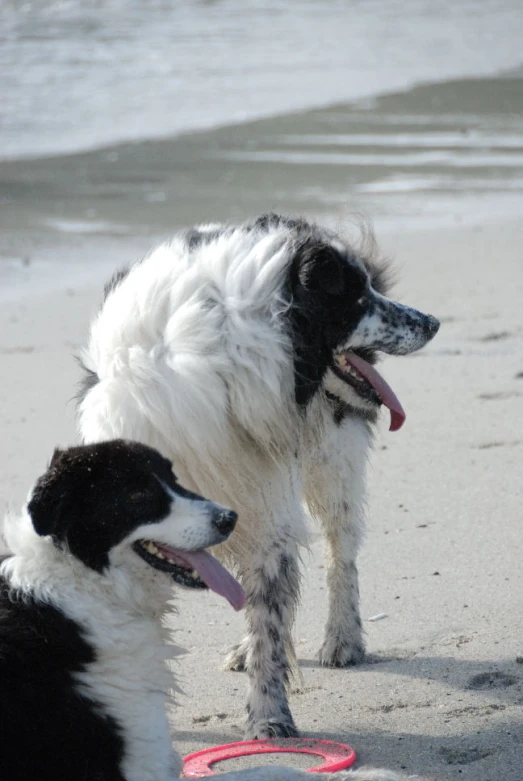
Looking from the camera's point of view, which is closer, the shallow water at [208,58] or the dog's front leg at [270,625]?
the dog's front leg at [270,625]

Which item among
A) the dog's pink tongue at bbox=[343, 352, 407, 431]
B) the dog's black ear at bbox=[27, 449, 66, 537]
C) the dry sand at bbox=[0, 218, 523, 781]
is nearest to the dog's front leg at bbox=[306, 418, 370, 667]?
the dry sand at bbox=[0, 218, 523, 781]

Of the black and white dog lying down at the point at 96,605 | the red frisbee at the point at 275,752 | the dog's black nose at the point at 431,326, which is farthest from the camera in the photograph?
the dog's black nose at the point at 431,326

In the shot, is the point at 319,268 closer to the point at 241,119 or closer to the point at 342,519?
the point at 342,519

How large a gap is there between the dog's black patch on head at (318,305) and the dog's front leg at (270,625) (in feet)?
1.84

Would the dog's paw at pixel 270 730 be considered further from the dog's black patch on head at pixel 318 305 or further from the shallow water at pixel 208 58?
the shallow water at pixel 208 58

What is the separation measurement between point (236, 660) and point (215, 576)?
1.18m

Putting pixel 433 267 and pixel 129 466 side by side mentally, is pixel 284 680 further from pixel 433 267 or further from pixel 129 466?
pixel 433 267

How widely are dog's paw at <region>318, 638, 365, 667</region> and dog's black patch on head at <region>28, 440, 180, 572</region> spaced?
149 cm

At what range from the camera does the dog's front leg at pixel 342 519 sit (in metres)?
4.70

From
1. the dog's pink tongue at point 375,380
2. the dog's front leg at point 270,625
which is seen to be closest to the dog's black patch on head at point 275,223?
the dog's pink tongue at point 375,380

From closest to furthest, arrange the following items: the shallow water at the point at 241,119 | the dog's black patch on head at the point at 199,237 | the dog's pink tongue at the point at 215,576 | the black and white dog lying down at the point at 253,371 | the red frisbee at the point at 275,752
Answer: the dog's pink tongue at the point at 215,576 → the red frisbee at the point at 275,752 → the black and white dog lying down at the point at 253,371 → the dog's black patch on head at the point at 199,237 → the shallow water at the point at 241,119

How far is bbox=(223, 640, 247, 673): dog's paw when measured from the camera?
183 inches

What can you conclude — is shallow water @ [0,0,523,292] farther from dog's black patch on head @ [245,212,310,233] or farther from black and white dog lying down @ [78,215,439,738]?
black and white dog lying down @ [78,215,439,738]

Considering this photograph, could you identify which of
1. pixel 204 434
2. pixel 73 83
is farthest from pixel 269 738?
pixel 73 83
